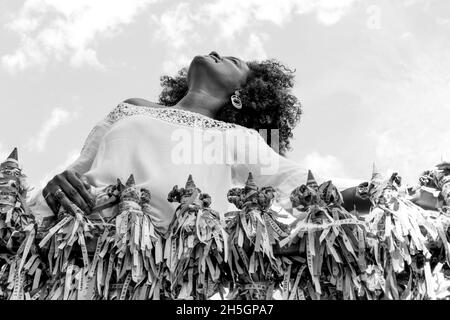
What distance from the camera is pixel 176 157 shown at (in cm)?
243

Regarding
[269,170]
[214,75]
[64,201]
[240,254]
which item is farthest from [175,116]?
[240,254]

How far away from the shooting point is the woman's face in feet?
9.33

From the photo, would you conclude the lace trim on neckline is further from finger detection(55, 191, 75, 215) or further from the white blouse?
finger detection(55, 191, 75, 215)

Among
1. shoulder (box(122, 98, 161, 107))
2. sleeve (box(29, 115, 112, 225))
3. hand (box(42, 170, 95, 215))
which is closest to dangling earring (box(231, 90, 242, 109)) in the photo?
shoulder (box(122, 98, 161, 107))

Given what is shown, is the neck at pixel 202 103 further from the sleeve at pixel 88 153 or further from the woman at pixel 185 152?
the sleeve at pixel 88 153

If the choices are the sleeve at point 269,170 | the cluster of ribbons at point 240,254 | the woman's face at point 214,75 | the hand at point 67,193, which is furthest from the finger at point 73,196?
the woman's face at point 214,75

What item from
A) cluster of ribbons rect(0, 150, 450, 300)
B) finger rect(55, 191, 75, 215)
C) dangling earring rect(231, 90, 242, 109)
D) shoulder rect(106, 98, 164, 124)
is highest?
dangling earring rect(231, 90, 242, 109)

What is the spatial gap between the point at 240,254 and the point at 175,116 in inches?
38.6

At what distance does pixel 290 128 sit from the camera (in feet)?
11.1

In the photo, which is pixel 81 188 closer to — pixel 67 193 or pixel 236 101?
pixel 67 193

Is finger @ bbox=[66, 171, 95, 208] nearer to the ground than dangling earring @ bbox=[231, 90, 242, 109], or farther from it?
nearer to the ground

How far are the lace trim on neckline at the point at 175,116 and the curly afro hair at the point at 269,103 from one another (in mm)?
352
